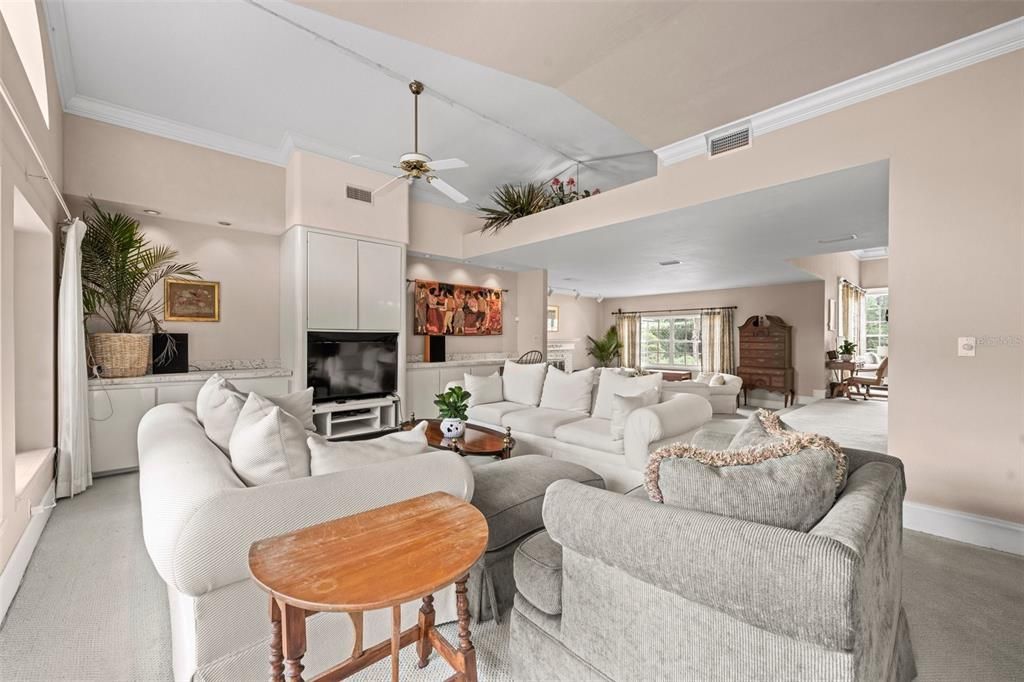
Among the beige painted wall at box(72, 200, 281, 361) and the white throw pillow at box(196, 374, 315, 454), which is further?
the beige painted wall at box(72, 200, 281, 361)

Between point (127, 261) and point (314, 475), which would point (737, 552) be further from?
point (127, 261)

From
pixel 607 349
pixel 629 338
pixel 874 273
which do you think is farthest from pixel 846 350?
pixel 607 349

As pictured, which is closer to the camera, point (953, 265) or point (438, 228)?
point (953, 265)

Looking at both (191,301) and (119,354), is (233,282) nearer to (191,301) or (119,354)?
(191,301)

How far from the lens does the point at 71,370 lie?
127 inches

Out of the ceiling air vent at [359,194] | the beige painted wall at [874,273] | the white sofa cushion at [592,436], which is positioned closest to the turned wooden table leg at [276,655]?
the white sofa cushion at [592,436]

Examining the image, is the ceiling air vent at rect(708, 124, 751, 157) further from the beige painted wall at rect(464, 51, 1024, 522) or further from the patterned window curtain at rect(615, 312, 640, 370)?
the patterned window curtain at rect(615, 312, 640, 370)

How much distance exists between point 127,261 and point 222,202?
103cm

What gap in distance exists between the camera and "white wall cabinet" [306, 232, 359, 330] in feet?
15.1

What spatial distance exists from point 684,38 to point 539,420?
297 centimetres

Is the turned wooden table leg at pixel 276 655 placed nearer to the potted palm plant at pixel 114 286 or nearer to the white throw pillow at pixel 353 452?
the white throw pillow at pixel 353 452

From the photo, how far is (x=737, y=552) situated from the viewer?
94cm

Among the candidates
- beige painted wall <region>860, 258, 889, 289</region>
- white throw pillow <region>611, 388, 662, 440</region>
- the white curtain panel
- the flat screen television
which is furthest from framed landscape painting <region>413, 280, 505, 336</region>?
beige painted wall <region>860, 258, 889, 289</region>

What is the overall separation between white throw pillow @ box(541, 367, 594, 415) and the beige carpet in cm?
247
